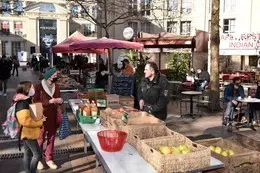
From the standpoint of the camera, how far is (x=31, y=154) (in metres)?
4.95

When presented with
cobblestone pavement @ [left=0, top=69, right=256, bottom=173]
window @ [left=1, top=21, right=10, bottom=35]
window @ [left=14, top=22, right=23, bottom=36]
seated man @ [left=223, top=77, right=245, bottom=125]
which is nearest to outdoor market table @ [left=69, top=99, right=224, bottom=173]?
Result: cobblestone pavement @ [left=0, top=69, right=256, bottom=173]

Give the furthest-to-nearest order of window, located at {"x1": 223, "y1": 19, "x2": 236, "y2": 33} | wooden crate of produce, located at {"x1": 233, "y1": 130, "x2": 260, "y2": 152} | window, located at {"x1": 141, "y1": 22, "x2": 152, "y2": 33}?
1. window, located at {"x1": 141, "y1": 22, "x2": 152, "y2": 33}
2. window, located at {"x1": 223, "y1": 19, "x2": 236, "y2": 33}
3. wooden crate of produce, located at {"x1": 233, "y1": 130, "x2": 260, "y2": 152}

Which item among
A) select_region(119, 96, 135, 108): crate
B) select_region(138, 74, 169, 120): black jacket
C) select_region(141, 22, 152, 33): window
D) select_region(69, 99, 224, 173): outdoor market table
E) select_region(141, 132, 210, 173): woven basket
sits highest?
select_region(141, 22, 152, 33): window

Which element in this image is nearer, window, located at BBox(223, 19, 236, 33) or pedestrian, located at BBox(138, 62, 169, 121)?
pedestrian, located at BBox(138, 62, 169, 121)

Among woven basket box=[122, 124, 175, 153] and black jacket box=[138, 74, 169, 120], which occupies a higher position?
black jacket box=[138, 74, 169, 120]

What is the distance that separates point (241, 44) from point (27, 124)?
1480cm

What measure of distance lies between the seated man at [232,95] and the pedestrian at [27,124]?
545 cm

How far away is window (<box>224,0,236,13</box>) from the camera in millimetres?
29562

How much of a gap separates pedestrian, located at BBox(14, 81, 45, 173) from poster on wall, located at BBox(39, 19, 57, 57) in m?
64.4

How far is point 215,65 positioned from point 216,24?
131 centimetres

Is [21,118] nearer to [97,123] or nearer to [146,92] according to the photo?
[97,123]

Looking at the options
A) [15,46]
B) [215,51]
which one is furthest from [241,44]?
[15,46]

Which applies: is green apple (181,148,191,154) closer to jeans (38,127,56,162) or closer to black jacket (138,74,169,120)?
black jacket (138,74,169,120)

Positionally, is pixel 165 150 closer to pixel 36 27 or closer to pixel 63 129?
pixel 63 129
